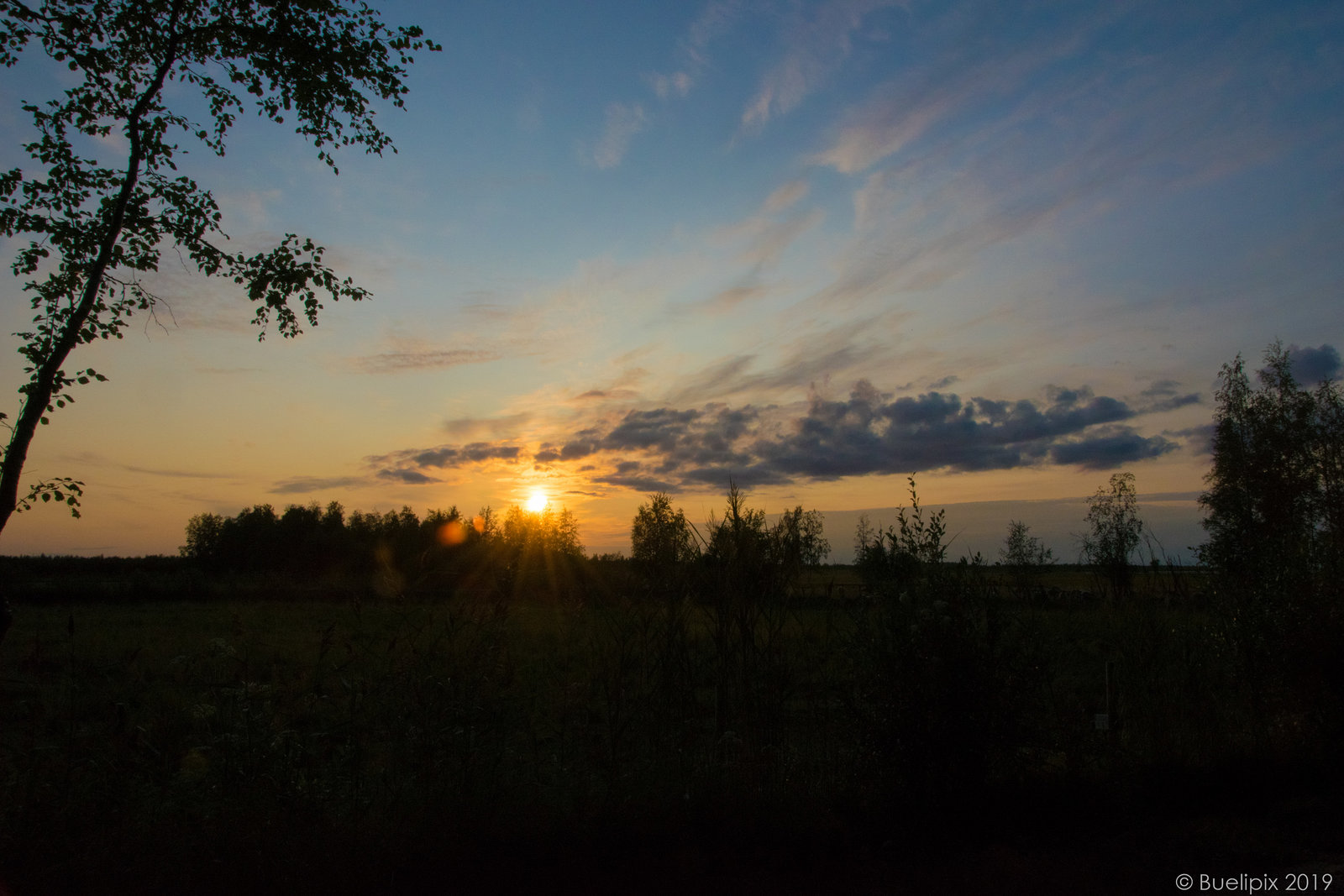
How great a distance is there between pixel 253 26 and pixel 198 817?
5.83m

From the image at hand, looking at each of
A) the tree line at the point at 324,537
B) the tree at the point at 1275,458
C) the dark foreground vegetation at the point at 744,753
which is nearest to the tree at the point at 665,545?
the dark foreground vegetation at the point at 744,753

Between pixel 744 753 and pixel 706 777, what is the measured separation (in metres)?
0.52

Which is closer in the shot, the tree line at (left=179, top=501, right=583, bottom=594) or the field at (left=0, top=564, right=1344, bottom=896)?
the field at (left=0, top=564, right=1344, bottom=896)

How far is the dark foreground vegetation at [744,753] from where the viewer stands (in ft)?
12.9

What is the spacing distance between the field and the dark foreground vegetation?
0.02 meters

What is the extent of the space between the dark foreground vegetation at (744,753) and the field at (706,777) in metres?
0.02

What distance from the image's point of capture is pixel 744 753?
5.13 meters

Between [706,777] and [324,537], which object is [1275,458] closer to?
[706,777]

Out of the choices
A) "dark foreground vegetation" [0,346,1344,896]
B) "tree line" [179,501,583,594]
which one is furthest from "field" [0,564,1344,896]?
"tree line" [179,501,583,594]

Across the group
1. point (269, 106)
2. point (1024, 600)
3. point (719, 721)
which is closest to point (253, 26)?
point (269, 106)

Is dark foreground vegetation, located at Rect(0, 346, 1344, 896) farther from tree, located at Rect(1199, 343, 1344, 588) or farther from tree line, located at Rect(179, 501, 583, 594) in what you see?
tree line, located at Rect(179, 501, 583, 594)

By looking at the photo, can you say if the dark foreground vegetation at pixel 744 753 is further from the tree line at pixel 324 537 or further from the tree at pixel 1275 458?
the tree line at pixel 324 537

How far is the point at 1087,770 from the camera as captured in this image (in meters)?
5.52

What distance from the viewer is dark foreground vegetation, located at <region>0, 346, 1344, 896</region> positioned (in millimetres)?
3928
